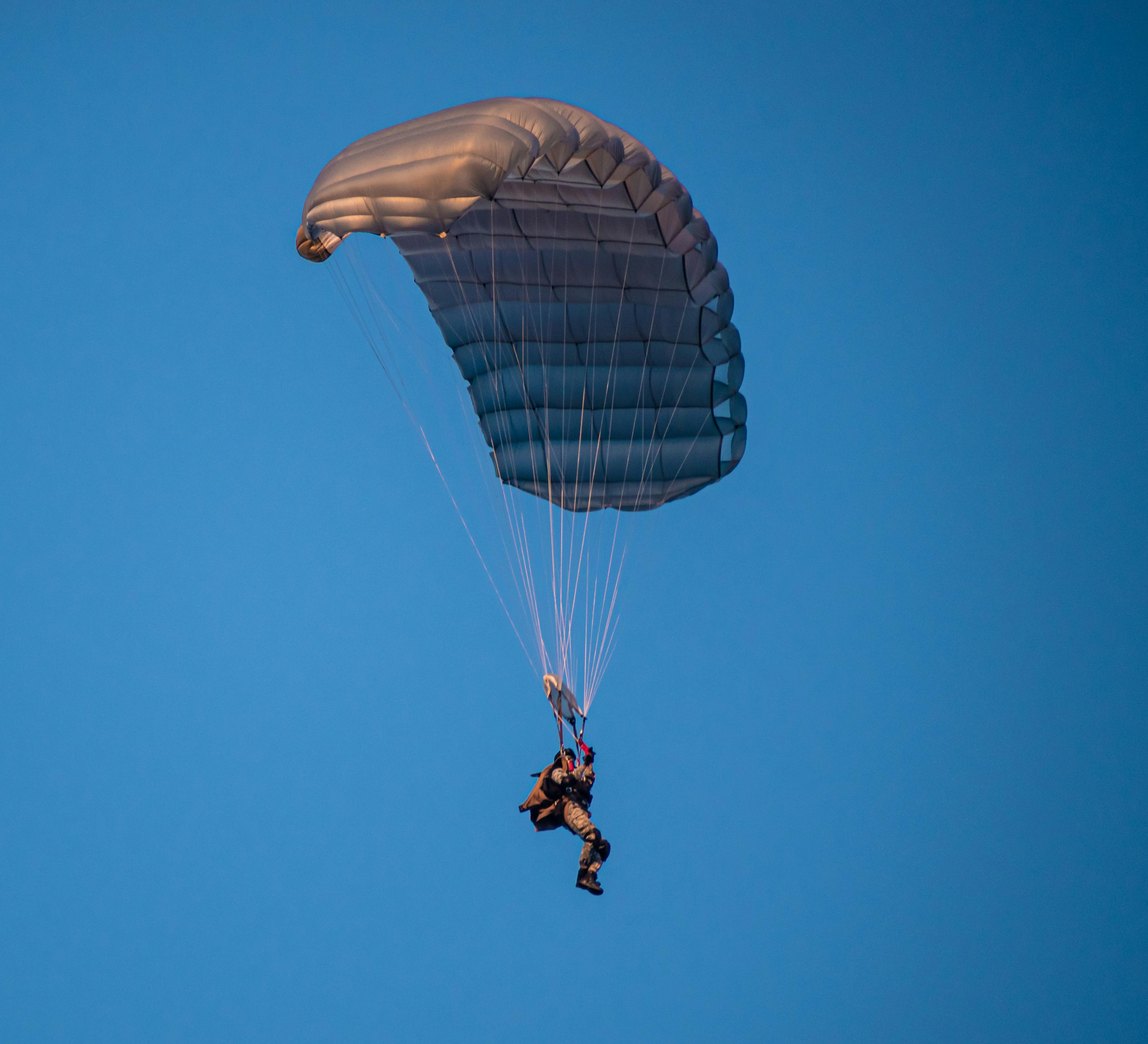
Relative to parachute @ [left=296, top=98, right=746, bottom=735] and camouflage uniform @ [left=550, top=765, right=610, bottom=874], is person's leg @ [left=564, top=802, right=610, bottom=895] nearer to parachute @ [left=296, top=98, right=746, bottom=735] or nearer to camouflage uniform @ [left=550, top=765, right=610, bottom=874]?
camouflage uniform @ [left=550, top=765, right=610, bottom=874]

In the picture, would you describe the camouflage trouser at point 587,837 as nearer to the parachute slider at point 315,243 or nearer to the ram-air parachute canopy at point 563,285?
the ram-air parachute canopy at point 563,285

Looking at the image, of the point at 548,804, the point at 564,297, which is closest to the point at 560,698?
the point at 548,804

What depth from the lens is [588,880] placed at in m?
8.63

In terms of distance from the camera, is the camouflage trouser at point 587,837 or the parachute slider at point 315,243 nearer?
the parachute slider at point 315,243

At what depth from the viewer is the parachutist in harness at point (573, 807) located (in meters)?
8.68

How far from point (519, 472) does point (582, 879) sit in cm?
375

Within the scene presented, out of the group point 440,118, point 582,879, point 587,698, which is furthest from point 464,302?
point 582,879

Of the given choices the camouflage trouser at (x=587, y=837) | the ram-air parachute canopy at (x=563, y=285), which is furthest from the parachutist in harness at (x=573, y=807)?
the ram-air parachute canopy at (x=563, y=285)

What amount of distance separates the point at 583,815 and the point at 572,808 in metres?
0.10

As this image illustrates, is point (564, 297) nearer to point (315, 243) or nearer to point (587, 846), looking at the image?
point (315, 243)

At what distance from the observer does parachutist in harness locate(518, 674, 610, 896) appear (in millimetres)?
8680

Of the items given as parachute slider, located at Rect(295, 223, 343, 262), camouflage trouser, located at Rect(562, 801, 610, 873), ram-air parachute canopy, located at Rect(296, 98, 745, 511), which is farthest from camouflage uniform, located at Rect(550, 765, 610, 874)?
parachute slider, located at Rect(295, 223, 343, 262)

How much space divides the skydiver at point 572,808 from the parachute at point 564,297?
3.43ft

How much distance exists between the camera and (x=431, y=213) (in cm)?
754
